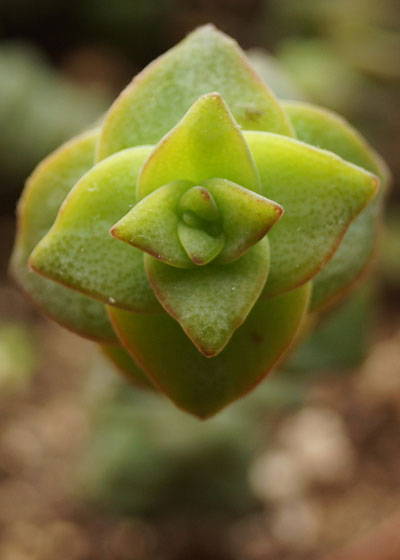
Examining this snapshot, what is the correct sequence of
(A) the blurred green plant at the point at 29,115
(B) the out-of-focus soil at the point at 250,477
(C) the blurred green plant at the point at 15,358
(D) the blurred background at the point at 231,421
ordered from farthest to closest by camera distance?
(A) the blurred green plant at the point at 29,115
(C) the blurred green plant at the point at 15,358
(B) the out-of-focus soil at the point at 250,477
(D) the blurred background at the point at 231,421

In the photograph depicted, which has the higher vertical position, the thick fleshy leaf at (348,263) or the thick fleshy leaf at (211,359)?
the thick fleshy leaf at (348,263)

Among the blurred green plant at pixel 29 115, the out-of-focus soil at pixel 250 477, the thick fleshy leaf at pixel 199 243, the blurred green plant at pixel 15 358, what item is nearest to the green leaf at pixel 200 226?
the thick fleshy leaf at pixel 199 243

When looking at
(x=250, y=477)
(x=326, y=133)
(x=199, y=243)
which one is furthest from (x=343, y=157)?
(x=250, y=477)

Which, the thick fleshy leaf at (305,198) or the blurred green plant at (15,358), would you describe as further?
the blurred green plant at (15,358)

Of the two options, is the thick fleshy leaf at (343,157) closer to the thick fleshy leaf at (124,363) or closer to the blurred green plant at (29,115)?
the thick fleshy leaf at (124,363)

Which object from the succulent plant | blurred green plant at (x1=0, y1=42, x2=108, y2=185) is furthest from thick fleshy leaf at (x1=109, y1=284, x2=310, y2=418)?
blurred green plant at (x1=0, y1=42, x2=108, y2=185)

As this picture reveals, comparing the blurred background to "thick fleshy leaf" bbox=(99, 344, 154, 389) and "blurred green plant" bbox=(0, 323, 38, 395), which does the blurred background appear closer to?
"blurred green plant" bbox=(0, 323, 38, 395)

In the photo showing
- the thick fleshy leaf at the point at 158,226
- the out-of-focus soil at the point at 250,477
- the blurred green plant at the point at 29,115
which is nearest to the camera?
the thick fleshy leaf at the point at 158,226
